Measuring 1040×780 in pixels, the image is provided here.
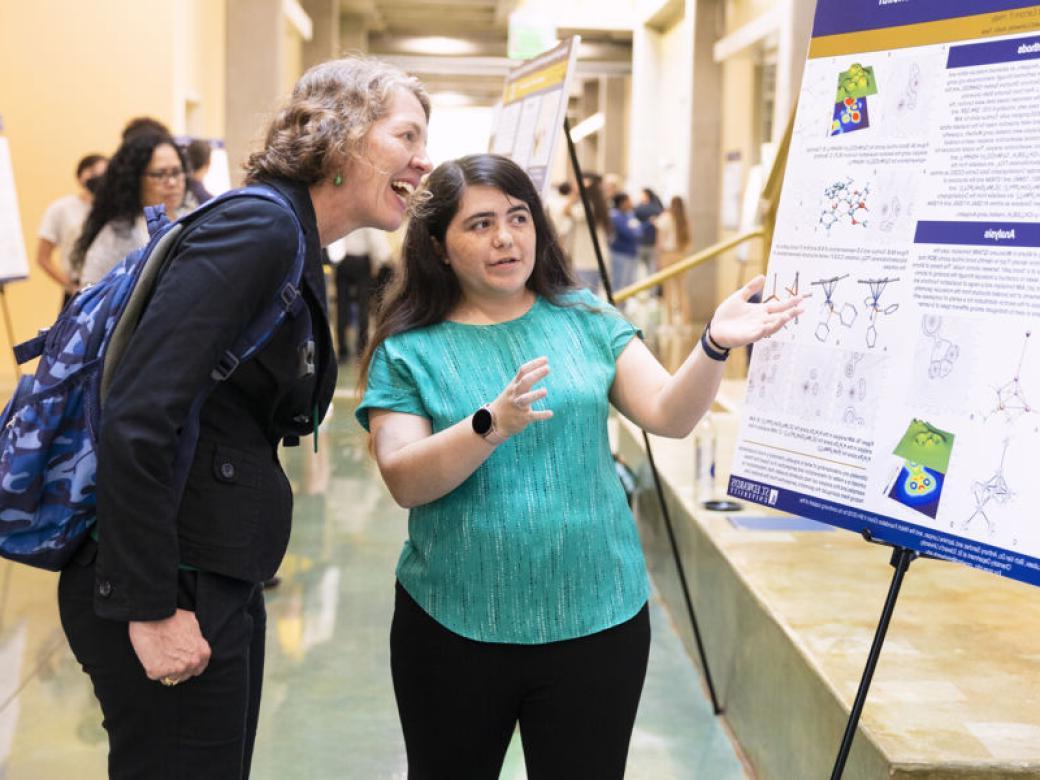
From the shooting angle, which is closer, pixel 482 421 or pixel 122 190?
pixel 482 421

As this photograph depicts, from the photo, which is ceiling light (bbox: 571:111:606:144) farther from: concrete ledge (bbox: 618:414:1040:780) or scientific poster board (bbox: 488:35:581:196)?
concrete ledge (bbox: 618:414:1040:780)

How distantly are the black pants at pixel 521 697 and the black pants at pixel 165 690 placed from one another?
1.38 feet

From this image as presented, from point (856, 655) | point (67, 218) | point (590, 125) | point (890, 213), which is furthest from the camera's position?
point (590, 125)

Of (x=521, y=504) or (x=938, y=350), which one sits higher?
(x=938, y=350)

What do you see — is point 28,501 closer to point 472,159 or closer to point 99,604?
point 99,604

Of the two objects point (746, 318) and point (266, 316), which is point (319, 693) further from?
point (266, 316)

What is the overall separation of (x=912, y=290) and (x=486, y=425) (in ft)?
2.33

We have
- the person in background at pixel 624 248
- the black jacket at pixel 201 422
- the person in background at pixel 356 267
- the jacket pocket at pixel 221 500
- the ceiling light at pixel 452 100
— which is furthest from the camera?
the ceiling light at pixel 452 100

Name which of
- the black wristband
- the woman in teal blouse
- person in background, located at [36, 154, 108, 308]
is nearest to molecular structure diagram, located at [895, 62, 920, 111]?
the woman in teal blouse

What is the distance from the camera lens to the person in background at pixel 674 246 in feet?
46.2

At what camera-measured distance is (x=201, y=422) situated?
151 cm

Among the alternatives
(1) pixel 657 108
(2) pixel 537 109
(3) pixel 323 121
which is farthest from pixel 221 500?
(1) pixel 657 108

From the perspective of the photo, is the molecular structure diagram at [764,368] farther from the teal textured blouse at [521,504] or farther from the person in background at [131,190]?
the person in background at [131,190]

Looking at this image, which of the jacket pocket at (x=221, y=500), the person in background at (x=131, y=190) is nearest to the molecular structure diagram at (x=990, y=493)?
the jacket pocket at (x=221, y=500)
